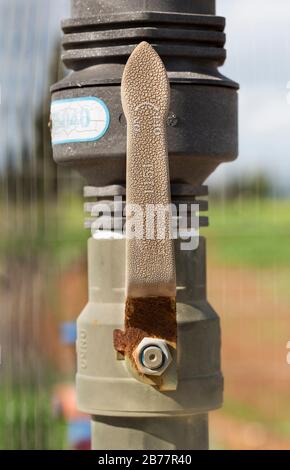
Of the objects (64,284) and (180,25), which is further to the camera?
(64,284)

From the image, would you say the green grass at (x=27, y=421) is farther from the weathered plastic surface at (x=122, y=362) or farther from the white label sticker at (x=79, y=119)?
the white label sticker at (x=79, y=119)

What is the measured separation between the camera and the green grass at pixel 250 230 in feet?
13.4

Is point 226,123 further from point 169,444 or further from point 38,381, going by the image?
point 38,381

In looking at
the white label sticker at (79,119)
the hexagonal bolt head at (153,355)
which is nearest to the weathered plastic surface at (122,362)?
the hexagonal bolt head at (153,355)

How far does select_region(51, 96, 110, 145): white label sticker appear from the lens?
8.41 feet

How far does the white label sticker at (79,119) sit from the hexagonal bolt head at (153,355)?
464 mm

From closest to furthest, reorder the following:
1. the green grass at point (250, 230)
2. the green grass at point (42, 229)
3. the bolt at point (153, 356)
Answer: the bolt at point (153, 356)
the green grass at point (42, 229)
the green grass at point (250, 230)

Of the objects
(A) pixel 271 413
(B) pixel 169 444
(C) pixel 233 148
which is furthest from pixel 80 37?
(A) pixel 271 413

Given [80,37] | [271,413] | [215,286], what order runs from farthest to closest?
[271,413], [215,286], [80,37]

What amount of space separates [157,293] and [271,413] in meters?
4.10

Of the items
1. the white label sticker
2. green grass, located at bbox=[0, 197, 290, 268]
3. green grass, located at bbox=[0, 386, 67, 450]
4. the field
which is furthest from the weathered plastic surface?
green grass, located at bbox=[0, 386, 67, 450]

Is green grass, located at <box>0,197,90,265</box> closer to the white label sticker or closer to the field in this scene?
the field
